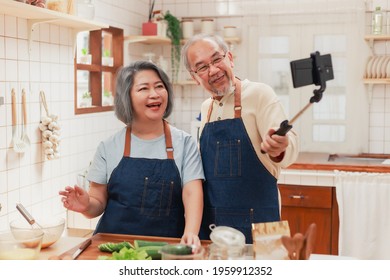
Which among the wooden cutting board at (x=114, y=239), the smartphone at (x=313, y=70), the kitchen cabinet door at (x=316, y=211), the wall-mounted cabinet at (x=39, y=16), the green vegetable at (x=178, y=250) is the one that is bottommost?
the kitchen cabinet door at (x=316, y=211)

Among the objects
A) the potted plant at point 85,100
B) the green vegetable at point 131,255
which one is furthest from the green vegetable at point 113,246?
the potted plant at point 85,100

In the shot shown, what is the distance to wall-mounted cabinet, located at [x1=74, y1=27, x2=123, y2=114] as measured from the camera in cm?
353

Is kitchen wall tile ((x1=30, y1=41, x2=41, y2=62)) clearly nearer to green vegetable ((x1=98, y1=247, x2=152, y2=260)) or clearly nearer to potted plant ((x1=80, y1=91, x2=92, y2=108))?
potted plant ((x1=80, y1=91, x2=92, y2=108))

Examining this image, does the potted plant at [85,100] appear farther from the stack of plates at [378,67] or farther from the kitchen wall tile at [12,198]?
the stack of plates at [378,67]

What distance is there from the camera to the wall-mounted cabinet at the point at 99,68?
11.6ft

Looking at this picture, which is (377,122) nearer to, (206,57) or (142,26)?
(142,26)

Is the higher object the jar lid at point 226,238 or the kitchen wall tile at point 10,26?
the kitchen wall tile at point 10,26

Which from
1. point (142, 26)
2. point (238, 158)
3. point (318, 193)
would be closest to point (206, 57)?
point (238, 158)

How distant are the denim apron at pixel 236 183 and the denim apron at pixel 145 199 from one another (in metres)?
0.16

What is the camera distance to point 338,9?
4105mm

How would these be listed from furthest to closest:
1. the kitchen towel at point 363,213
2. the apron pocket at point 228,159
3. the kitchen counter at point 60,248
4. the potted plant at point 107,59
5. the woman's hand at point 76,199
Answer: the potted plant at point 107,59
the kitchen towel at point 363,213
the apron pocket at point 228,159
the woman's hand at point 76,199
the kitchen counter at point 60,248

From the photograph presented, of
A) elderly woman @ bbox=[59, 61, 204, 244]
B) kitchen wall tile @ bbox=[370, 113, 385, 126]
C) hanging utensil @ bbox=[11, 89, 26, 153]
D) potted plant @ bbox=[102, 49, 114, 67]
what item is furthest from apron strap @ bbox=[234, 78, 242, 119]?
kitchen wall tile @ bbox=[370, 113, 385, 126]

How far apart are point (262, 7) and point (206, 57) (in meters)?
2.46

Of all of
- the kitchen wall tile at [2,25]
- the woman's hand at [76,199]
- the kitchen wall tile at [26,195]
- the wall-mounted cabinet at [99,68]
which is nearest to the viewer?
the woman's hand at [76,199]
